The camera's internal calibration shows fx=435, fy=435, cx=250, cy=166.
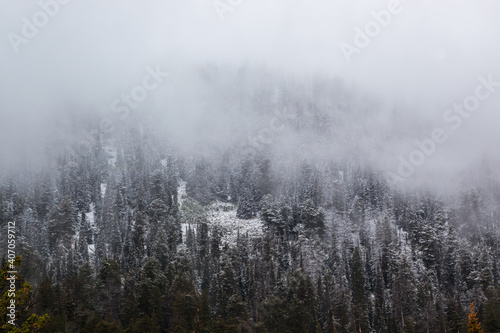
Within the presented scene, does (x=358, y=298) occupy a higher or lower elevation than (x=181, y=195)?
lower

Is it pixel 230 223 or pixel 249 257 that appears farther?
pixel 230 223

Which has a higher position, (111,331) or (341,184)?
(341,184)

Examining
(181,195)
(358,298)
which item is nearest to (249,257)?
(358,298)

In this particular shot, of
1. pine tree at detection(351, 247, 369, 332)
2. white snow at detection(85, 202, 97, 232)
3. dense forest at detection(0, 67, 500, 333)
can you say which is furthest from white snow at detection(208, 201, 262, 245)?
white snow at detection(85, 202, 97, 232)

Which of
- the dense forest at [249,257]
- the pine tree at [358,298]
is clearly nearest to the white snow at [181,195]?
the dense forest at [249,257]

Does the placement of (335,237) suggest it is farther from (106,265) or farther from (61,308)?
(61,308)

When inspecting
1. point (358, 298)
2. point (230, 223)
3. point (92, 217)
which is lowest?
point (358, 298)

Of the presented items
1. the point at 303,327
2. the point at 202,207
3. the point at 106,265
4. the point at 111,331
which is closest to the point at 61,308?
the point at 106,265

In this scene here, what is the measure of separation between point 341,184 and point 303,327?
107 meters

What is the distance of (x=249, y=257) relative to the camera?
11856 cm

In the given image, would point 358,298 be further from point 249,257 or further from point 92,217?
point 92,217

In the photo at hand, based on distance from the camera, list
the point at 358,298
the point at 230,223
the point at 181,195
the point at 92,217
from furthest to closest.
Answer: the point at 181,195 < the point at 92,217 < the point at 230,223 < the point at 358,298

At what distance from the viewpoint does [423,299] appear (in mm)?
97750

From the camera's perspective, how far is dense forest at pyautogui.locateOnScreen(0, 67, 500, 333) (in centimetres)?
7919
